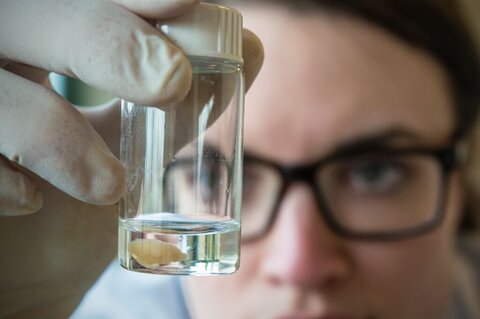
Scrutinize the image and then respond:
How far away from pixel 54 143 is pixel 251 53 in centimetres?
17

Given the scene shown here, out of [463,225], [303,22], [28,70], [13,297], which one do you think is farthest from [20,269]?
[463,225]

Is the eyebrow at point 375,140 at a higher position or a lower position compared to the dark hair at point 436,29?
Answer: lower

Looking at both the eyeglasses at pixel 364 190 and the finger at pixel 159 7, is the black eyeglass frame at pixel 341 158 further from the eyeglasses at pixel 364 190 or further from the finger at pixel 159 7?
the finger at pixel 159 7

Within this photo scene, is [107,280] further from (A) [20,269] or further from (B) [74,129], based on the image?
(B) [74,129]

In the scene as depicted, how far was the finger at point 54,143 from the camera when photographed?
38 cm

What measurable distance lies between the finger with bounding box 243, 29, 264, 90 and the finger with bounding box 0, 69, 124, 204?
0.13 meters

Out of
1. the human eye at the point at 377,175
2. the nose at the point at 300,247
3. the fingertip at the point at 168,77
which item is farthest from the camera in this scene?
the human eye at the point at 377,175

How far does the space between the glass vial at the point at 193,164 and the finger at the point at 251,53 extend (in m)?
0.04

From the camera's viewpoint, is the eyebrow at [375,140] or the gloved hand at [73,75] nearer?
the gloved hand at [73,75]

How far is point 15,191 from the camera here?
405mm

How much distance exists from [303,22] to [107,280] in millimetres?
588

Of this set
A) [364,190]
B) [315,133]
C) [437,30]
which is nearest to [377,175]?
[364,190]

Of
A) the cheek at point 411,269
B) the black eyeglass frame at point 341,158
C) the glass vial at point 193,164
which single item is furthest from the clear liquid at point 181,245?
the cheek at point 411,269

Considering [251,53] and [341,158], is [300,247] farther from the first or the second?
[251,53]
